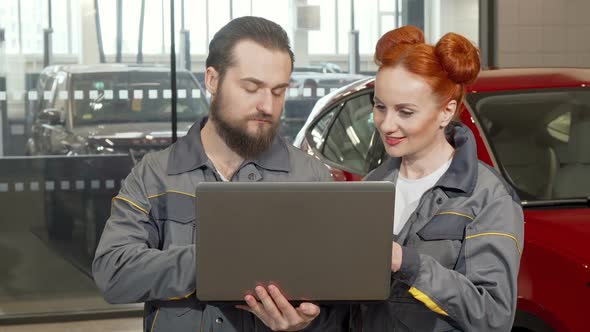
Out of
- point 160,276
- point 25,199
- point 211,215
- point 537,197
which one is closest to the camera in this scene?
point 211,215

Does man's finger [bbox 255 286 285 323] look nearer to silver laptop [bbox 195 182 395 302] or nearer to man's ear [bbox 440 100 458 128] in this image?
silver laptop [bbox 195 182 395 302]

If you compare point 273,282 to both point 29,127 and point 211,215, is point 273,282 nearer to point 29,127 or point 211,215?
point 211,215

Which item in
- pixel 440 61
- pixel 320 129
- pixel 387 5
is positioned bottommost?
pixel 320 129

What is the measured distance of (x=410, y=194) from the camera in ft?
7.77

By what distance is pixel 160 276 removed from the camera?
2084 millimetres

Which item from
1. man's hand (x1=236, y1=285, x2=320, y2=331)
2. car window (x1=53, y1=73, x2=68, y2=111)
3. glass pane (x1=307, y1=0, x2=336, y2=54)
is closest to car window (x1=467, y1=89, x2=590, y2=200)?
man's hand (x1=236, y1=285, x2=320, y2=331)

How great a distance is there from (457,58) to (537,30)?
4.80 m

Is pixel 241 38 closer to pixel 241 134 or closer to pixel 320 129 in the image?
pixel 241 134

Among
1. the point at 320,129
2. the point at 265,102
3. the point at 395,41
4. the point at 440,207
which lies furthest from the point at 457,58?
the point at 320,129

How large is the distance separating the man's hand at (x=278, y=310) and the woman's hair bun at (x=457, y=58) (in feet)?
2.08

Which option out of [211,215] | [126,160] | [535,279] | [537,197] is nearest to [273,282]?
[211,215]

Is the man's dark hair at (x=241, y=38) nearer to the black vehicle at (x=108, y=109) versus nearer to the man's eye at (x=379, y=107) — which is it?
the man's eye at (x=379, y=107)

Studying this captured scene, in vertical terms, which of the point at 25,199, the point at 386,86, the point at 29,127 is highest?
the point at 386,86

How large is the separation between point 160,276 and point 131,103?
467cm
